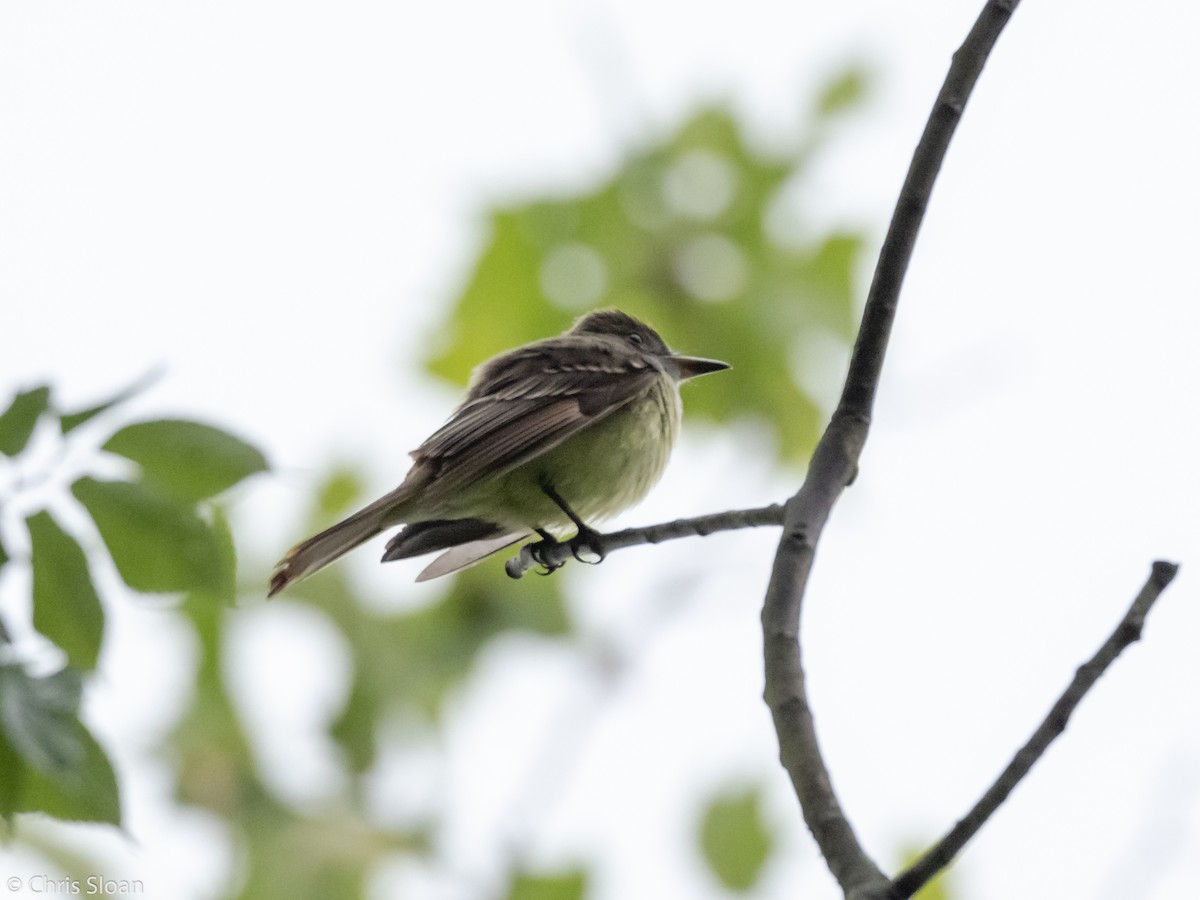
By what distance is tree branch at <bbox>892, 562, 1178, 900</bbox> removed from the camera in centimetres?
221

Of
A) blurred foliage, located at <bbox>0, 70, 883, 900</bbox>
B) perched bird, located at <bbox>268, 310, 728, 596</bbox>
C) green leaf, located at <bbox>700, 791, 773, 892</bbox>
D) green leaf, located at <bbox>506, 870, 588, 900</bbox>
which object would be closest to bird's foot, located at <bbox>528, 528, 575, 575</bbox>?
perched bird, located at <bbox>268, 310, 728, 596</bbox>

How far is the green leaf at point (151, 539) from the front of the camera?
114 inches

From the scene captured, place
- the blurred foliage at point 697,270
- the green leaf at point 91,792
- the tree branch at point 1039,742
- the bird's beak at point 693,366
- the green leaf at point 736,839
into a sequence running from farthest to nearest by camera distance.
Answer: the blurred foliage at point 697,270 → the green leaf at point 736,839 → the bird's beak at point 693,366 → the green leaf at point 91,792 → the tree branch at point 1039,742

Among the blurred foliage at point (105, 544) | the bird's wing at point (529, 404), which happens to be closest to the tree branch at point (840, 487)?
the blurred foliage at point (105, 544)

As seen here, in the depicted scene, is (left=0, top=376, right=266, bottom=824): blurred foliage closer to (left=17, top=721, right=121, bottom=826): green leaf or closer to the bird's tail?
(left=17, top=721, right=121, bottom=826): green leaf

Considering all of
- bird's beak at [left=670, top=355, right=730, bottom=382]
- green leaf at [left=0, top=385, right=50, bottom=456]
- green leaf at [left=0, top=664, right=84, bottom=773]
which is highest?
green leaf at [left=0, top=385, right=50, bottom=456]

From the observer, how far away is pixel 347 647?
24.3 ft

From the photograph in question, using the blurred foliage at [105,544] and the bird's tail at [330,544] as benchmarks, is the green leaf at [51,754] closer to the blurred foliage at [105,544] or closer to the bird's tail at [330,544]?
the blurred foliage at [105,544]

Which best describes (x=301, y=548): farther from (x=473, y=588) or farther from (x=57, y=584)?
(x=473, y=588)

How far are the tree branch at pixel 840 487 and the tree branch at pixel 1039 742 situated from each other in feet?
0.24

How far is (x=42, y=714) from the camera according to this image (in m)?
2.37

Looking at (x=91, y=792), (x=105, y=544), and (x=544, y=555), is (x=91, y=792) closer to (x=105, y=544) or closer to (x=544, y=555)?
A: (x=105, y=544)

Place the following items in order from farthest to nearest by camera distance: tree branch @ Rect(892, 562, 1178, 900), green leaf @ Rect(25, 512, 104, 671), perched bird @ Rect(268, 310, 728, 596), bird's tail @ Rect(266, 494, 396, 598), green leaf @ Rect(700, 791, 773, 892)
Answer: green leaf @ Rect(700, 791, 773, 892)
perched bird @ Rect(268, 310, 728, 596)
bird's tail @ Rect(266, 494, 396, 598)
green leaf @ Rect(25, 512, 104, 671)
tree branch @ Rect(892, 562, 1178, 900)

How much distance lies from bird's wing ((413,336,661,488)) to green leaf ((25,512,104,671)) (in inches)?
95.6
